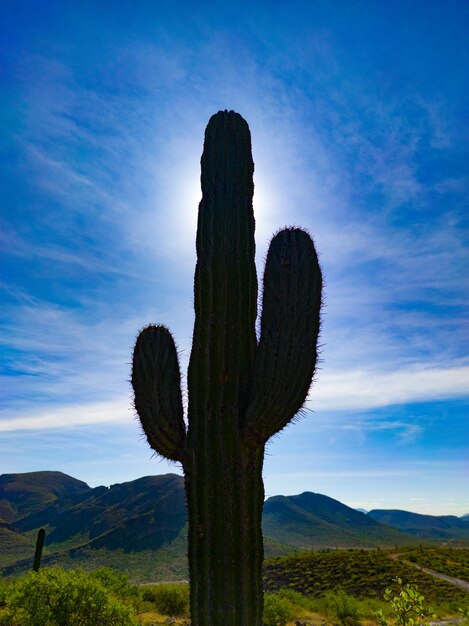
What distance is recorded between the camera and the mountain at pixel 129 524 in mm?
58781

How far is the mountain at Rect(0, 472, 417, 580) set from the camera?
58781 millimetres

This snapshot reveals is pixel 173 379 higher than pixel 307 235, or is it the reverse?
pixel 307 235

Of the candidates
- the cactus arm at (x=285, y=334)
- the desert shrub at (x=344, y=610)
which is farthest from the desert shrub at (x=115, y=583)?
the cactus arm at (x=285, y=334)

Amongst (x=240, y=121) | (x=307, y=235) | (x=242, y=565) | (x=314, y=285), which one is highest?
(x=240, y=121)

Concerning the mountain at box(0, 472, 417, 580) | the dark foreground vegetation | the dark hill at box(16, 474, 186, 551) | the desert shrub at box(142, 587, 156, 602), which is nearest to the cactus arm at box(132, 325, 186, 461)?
the dark foreground vegetation

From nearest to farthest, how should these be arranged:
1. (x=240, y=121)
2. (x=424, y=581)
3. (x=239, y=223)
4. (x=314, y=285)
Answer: (x=314, y=285) → (x=239, y=223) → (x=240, y=121) → (x=424, y=581)

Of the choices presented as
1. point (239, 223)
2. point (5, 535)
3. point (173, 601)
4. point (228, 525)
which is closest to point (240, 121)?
point (239, 223)

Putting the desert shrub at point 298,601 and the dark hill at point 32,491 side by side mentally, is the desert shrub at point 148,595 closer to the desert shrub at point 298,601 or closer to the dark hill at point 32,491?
the desert shrub at point 298,601

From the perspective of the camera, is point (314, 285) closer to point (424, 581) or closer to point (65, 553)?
point (424, 581)

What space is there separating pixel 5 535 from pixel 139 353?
76585mm

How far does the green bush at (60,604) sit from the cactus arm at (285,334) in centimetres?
973

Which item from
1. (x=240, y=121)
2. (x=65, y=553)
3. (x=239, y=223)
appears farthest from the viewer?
(x=65, y=553)

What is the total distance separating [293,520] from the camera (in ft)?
423

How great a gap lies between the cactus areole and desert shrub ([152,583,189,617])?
17.6 m
